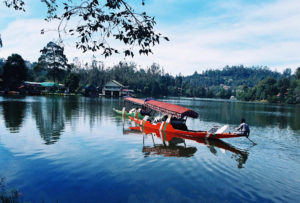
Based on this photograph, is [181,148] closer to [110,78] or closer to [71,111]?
[71,111]

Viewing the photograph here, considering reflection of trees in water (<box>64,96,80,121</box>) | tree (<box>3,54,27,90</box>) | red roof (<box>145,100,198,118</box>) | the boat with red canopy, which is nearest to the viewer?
the boat with red canopy

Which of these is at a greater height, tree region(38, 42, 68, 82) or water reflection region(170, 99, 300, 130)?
tree region(38, 42, 68, 82)

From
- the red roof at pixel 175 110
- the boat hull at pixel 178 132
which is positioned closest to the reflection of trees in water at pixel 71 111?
the boat hull at pixel 178 132

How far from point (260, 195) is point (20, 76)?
81867mm

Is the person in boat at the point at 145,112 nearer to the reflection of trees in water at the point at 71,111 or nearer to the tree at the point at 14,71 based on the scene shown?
the reflection of trees in water at the point at 71,111

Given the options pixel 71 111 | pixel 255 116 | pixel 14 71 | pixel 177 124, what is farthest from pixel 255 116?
pixel 14 71

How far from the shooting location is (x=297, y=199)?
9133 millimetres

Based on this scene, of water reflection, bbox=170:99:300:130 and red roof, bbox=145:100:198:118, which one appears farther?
water reflection, bbox=170:99:300:130

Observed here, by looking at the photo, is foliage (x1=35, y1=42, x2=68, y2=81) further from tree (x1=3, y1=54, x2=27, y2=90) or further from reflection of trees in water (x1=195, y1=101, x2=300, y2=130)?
reflection of trees in water (x1=195, y1=101, x2=300, y2=130)

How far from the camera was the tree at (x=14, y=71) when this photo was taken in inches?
2817

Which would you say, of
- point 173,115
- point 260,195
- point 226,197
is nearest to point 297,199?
point 260,195

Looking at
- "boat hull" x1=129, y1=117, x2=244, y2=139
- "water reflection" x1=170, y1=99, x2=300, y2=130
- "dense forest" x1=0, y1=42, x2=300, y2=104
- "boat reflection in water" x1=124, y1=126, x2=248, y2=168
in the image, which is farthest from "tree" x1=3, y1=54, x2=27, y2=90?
"boat reflection in water" x1=124, y1=126, x2=248, y2=168

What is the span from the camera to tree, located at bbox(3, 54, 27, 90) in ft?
235

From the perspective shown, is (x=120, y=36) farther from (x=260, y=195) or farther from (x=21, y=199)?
(x=260, y=195)
